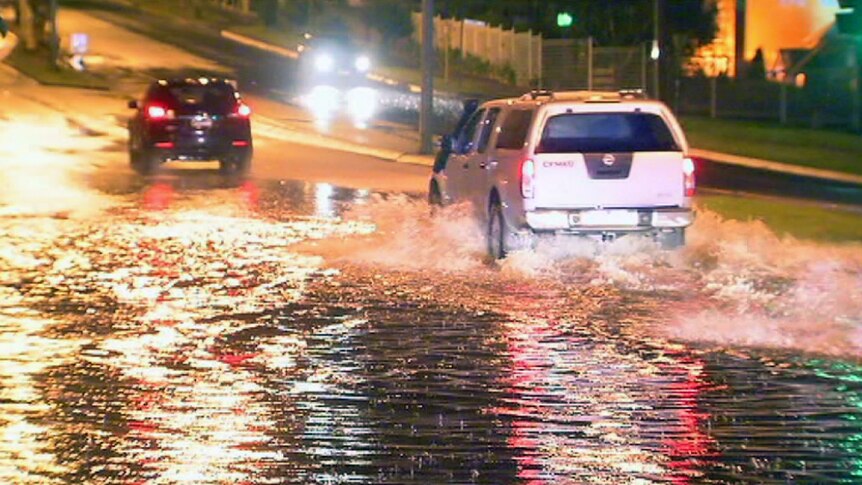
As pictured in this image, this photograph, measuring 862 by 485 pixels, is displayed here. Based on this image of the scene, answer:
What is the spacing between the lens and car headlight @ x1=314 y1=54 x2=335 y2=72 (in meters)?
61.4

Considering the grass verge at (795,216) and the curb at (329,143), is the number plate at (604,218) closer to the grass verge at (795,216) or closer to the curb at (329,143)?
the grass verge at (795,216)

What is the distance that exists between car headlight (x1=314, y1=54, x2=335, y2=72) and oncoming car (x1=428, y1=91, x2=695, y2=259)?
144 ft

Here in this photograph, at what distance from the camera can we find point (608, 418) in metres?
10.6

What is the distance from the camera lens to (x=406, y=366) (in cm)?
1266

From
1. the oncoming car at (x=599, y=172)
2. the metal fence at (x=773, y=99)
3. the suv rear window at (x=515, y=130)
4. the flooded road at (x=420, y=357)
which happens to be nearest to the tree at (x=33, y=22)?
the metal fence at (x=773, y=99)

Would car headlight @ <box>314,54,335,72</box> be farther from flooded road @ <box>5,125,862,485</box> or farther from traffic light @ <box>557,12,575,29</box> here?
flooded road @ <box>5,125,862,485</box>

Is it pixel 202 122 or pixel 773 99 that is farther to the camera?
pixel 773 99

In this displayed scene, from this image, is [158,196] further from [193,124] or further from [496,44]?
[496,44]

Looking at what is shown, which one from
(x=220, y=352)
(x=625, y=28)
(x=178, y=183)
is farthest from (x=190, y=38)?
(x=220, y=352)

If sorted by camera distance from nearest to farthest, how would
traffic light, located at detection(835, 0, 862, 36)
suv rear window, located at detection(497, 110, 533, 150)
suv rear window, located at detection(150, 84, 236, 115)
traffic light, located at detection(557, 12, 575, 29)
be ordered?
suv rear window, located at detection(497, 110, 533, 150)
traffic light, located at detection(835, 0, 862, 36)
suv rear window, located at detection(150, 84, 236, 115)
traffic light, located at detection(557, 12, 575, 29)

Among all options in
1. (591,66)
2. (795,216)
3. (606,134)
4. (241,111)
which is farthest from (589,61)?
(606,134)

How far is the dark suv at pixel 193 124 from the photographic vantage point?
1240 inches

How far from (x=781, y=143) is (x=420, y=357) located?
3078 centimetres

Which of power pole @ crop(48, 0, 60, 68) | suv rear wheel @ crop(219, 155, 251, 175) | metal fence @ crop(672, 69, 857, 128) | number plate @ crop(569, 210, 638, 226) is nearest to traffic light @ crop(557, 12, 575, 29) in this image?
metal fence @ crop(672, 69, 857, 128)
